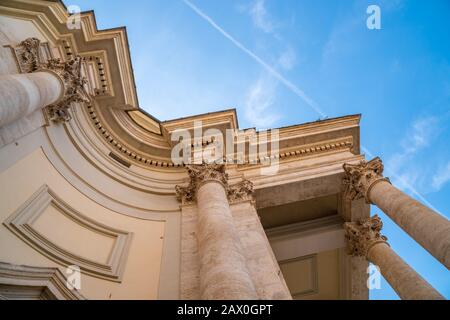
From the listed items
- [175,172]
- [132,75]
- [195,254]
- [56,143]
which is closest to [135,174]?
[175,172]

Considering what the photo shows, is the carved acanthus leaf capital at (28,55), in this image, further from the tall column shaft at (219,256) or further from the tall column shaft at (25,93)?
the tall column shaft at (219,256)

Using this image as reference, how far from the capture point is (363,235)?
478 inches

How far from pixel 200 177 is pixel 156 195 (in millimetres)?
2496

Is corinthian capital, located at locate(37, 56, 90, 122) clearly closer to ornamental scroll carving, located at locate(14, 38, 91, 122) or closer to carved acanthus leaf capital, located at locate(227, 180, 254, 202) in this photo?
ornamental scroll carving, located at locate(14, 38, 91, 122)

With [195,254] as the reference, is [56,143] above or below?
above

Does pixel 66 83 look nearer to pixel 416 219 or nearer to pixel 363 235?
pixel 416 219

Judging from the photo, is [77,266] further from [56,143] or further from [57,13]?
[57,13]

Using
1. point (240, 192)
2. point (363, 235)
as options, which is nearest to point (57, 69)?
point (240, 192)

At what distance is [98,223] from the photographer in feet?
31.6

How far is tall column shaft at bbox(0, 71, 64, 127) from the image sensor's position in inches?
273

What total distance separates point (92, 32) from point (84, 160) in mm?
4868

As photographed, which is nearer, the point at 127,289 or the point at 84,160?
the point at 127,289

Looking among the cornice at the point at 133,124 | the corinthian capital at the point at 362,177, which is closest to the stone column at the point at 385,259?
the corinthian capital at the point at 362,177

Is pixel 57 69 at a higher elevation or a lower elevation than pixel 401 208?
higher
